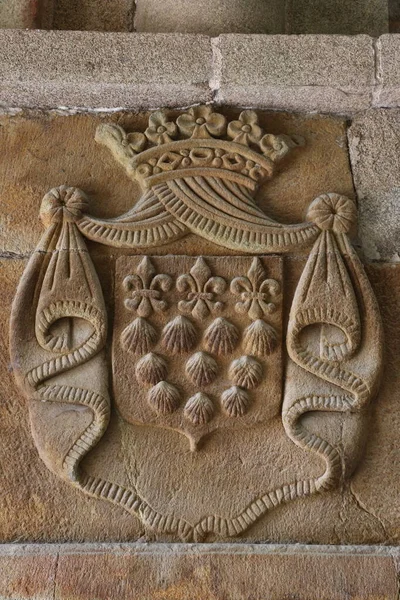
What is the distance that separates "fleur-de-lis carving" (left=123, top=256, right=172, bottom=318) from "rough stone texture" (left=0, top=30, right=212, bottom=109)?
53 centimetres

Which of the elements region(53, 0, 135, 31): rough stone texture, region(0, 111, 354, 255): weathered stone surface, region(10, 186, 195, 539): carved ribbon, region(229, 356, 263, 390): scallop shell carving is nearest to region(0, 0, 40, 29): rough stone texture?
region(53, 0, 135, 31): rough stone texture

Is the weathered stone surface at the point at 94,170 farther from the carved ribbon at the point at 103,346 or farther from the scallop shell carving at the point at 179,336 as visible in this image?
the scallop shell carving at the point at 179,336

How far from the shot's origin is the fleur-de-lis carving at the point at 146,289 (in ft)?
6.69

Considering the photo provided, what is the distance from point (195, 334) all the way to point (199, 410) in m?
0.21

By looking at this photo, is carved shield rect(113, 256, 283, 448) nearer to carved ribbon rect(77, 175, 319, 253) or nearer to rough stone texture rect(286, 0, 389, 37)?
carved ribbon rect(77, 175, 319, 253)

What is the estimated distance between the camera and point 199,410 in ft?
6.48

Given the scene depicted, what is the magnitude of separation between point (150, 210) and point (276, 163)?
0.40 m

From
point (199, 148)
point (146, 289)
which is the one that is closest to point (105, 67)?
point (199, 148)

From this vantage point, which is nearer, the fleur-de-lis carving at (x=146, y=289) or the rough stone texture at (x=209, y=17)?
the fleur-de-lis carving at (x=146, y=289)

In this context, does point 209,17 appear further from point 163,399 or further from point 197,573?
point 197,573

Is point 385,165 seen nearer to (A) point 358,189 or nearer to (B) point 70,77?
(A) point 358,189

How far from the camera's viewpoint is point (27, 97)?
7.43ft

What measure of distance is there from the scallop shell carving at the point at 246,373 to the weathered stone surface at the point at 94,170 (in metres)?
→ 0.35

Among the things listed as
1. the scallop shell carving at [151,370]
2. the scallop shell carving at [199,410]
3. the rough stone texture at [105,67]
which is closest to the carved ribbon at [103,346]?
the scallop shell carving at [151,370]
